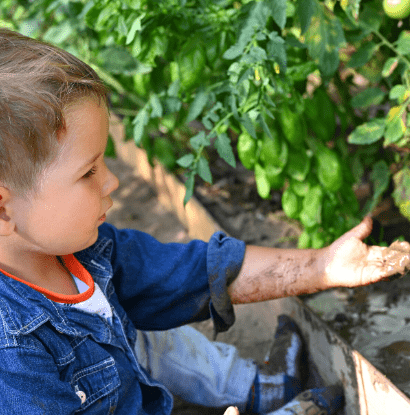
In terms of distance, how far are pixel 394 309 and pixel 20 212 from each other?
911 mm

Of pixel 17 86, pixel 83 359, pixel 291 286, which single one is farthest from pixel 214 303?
pixel 17 86

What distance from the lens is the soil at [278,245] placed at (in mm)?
1123

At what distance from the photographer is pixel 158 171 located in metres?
2.23

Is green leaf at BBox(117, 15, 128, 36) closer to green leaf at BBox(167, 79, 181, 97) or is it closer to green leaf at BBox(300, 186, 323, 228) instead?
green leaf at BBox(167, 79, 181, 97)

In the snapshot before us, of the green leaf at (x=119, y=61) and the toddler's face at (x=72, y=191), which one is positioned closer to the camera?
the toddler's face at (x=72, y=191)

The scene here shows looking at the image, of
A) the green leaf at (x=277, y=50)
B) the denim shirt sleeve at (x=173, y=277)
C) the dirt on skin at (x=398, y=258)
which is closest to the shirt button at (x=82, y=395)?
the denim shirt sleeve at (x=173, y=277)

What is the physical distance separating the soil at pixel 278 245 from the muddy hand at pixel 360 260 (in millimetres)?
11

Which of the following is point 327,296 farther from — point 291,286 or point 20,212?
point 20,212

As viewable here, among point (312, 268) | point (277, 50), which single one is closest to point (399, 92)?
point (277, 50)

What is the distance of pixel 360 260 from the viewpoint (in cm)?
93

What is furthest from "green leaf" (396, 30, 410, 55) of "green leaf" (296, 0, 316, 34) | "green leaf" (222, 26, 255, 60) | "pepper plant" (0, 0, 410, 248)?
"green leaf" (222, 26, 255, 60)

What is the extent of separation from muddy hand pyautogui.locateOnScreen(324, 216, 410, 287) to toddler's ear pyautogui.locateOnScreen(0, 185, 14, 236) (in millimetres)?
585

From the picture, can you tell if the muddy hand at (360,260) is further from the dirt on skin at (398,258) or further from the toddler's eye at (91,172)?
the toddler's eye at (91,172)

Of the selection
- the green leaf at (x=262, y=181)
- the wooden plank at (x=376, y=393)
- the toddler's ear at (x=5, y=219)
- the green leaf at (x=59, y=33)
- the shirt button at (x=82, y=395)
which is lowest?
the wooden plank at (x=376, y=393)
